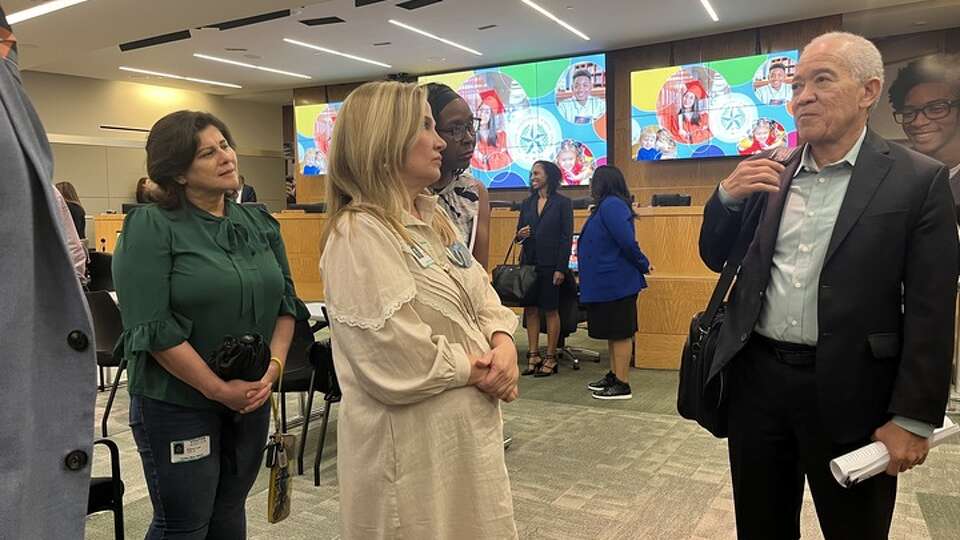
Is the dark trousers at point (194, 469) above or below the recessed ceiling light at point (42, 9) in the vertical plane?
below

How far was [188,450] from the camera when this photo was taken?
1758mm

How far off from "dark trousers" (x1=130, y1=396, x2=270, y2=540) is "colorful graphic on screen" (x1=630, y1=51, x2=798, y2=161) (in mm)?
8552

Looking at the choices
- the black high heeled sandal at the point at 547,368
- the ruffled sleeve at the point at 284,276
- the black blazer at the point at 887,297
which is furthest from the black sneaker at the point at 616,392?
the black blazer at the point at 887,297

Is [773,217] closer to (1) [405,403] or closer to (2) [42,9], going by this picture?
(1) [405,403]

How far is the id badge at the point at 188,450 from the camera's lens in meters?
1.74

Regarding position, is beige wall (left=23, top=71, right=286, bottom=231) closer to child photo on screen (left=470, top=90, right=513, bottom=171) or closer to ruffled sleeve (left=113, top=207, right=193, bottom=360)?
child photo on screen (left=470, top=90, right=513, bottom=171)

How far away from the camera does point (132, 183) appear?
13.9 meters

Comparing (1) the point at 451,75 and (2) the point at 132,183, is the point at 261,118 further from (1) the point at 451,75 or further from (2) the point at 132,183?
(1) the point at 451,75

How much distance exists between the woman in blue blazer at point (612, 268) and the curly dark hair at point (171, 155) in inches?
125

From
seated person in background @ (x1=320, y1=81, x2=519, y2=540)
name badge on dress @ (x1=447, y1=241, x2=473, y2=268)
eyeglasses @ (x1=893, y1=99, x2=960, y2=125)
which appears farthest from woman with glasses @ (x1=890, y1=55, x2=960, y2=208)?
seated person in background @ (x1=320, y1=81, x2=519, y2=540)

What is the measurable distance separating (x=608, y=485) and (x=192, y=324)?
84.6 inches

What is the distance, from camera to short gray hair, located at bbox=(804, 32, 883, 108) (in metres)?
1.64

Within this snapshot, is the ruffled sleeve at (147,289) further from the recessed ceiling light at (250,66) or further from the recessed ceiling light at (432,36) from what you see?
the recessed ceiling light at (250,66)

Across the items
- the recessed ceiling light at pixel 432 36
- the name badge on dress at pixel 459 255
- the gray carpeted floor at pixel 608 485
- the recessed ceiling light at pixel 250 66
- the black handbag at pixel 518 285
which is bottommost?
the gray carpeted floor at pixel 608 485
